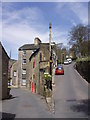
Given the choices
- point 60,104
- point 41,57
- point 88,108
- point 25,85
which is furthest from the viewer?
point 25,85

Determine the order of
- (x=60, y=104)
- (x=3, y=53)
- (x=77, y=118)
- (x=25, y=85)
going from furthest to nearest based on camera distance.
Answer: (x=25, y=85), (x=3, y=53), (x=60, y=104), (x=77, y=118)

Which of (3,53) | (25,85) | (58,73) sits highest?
(3,53)

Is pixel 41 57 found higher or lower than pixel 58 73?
higher

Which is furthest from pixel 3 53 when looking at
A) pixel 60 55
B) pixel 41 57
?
pixel 60 55

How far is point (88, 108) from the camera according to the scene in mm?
12539

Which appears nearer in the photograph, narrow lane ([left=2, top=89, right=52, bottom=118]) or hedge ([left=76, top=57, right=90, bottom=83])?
narrow lane ([left=2, top=89, right=52, bottom=118])

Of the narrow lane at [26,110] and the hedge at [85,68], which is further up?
the hedge at [85,68]

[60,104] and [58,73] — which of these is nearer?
[60,104]

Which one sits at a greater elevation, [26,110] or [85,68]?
[85,68]

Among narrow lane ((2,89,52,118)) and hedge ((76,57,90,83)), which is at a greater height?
hedge ((76,57,90,83))

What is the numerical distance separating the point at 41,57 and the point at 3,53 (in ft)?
29.2

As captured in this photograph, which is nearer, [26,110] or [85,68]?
[26,110]

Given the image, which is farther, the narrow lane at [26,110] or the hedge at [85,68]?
the hedge at [85,68]

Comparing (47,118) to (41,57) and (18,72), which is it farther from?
(18,72)
